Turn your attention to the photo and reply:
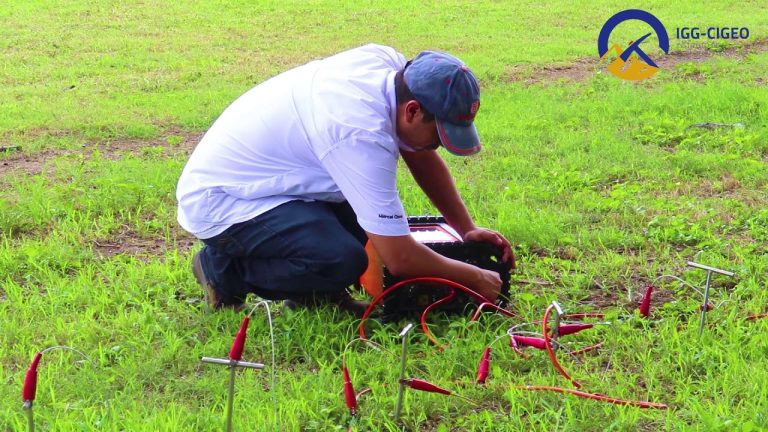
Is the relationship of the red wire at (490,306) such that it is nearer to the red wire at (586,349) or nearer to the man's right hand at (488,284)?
the man's right hand at (488,284)

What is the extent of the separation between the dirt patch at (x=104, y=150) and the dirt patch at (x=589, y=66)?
3721mm

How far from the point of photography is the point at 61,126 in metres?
6.78

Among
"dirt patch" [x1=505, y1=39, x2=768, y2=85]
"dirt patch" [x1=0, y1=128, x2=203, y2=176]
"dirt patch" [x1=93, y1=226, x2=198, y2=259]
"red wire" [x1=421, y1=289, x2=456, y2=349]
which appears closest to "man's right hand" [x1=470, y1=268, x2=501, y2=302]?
"red wire" [x1=421, y1=289, x2=456, y2=349]

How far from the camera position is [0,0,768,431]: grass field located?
268 centimetres


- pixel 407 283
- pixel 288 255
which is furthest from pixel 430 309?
pixel 288 255

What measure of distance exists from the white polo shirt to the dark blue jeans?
0.05 metres

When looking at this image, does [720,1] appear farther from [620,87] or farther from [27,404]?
[27,404]

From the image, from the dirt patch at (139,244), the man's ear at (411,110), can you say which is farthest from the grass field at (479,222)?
the man's ear at (411,110)

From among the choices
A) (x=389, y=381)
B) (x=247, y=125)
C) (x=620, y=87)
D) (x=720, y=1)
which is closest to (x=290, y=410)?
(x=389, y=381)

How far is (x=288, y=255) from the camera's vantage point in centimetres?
325

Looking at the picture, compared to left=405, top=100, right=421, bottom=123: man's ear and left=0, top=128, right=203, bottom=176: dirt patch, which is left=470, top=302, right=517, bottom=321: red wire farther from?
left=0, top=128, right=203, bottom=176: dirt patch

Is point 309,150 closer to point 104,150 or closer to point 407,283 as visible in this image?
point 407,283

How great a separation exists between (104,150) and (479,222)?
10.0 ft

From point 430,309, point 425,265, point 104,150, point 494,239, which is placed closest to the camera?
point 425,265
